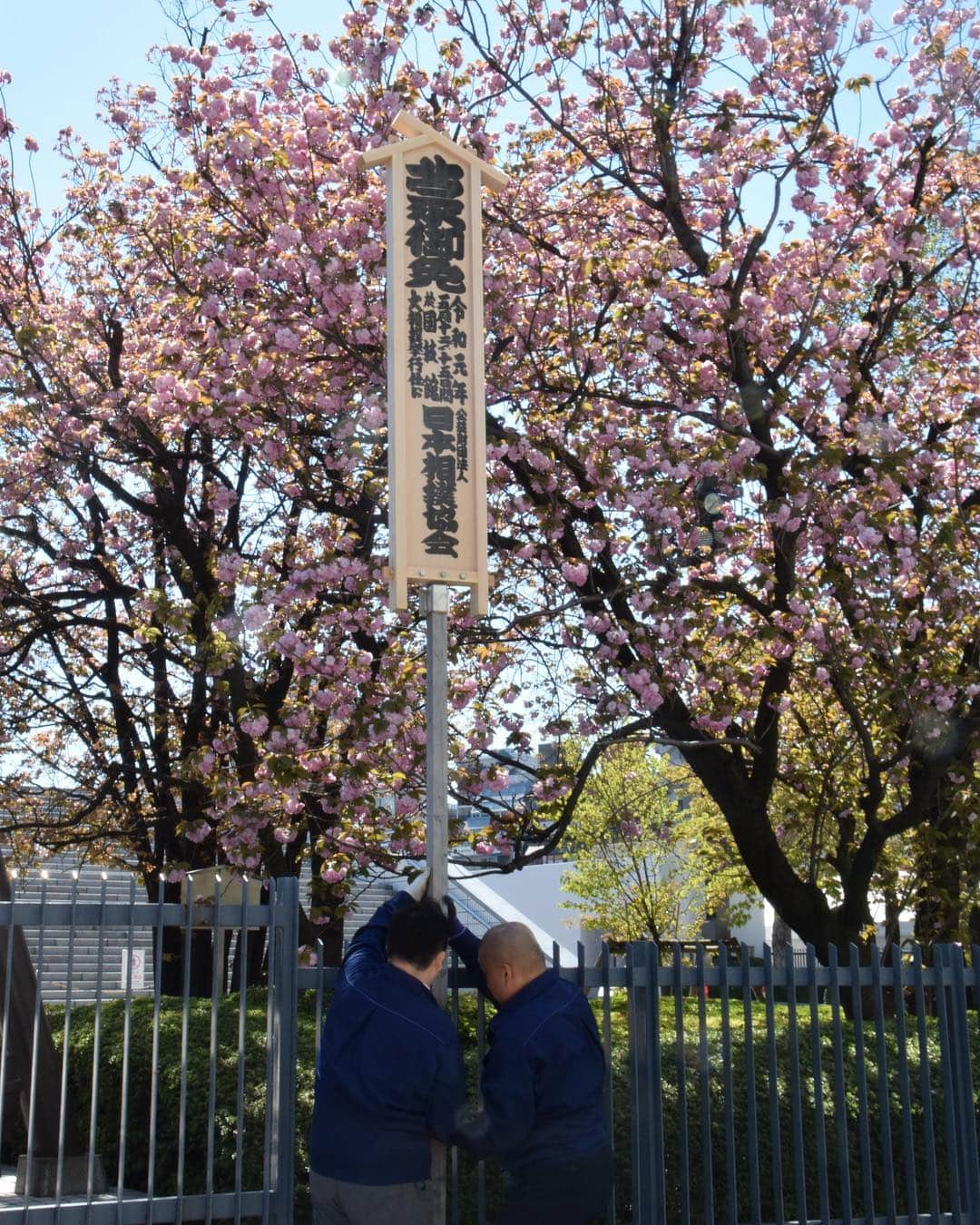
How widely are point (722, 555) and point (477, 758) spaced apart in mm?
2569

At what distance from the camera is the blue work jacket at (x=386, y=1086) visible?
4.25m

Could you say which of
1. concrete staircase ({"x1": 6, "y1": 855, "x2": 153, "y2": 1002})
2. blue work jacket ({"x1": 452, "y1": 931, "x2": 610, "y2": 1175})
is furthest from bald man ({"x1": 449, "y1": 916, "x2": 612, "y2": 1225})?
concrete staircase ({"x1": 6, "y1": 855, "x2": 153, "y2": 1002})

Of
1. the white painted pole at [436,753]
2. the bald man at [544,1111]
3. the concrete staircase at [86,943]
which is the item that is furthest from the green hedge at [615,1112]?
the concrete staircase at [86,943]

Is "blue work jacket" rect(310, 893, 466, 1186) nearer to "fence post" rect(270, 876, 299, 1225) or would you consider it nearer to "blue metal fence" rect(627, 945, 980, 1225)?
"fence post" rect(270, 876, 299, 1225)

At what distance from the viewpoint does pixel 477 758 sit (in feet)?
35.1

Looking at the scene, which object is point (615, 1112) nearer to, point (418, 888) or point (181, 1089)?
point (181, 1089)

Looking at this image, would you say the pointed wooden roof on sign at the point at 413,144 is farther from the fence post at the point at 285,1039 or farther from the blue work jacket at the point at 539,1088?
the blue work jacket at the point at 539,1088

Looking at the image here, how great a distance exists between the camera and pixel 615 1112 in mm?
6773

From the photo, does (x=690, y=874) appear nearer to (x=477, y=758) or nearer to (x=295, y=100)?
(x=477, y=758)

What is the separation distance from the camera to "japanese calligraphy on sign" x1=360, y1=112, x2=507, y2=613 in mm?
5148

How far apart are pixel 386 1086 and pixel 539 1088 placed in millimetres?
502

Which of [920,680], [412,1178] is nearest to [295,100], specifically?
[920,680]

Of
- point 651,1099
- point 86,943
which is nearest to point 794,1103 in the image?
point 651,1099

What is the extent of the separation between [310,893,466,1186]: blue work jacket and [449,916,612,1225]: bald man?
15cm
